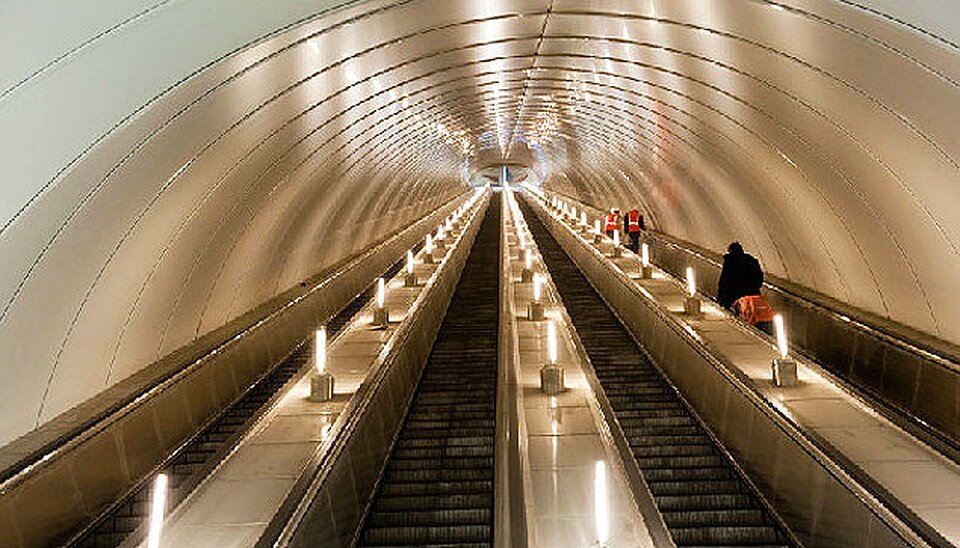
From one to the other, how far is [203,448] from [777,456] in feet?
20.8

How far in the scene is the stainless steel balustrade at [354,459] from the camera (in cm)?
581

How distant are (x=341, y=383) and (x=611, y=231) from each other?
58.5 feet

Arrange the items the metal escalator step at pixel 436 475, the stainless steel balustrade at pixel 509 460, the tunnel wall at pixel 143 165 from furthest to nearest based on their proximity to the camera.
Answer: the metal escalator step at pixel 436 475 < the tunnel wall at pixel 143 165 < the stainless steel balustrade at pixel 509 460

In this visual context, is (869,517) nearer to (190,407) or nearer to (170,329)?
(190,407)

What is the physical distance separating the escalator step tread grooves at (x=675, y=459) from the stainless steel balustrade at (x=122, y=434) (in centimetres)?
461

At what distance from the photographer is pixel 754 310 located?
41.7 feet

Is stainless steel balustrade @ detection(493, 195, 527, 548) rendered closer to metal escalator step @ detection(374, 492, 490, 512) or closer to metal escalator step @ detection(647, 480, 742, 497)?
metal escalator step @ detection(374, 492, 490, 512)

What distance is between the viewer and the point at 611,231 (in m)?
26.8

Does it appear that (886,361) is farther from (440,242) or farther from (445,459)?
(440,242)

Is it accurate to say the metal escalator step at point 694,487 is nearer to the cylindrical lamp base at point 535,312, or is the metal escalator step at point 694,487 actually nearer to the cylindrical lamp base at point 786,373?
the cylindrical lamp base at point 786,373

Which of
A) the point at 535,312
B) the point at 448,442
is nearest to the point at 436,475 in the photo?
the point at 448,442

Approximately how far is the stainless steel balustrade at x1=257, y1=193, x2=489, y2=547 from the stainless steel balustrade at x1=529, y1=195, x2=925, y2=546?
3.26 meters

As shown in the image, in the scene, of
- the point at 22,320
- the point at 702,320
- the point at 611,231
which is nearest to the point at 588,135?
the point at 611,231

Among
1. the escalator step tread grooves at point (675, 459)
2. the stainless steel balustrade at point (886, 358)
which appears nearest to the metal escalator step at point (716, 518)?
the escalator step tread grooves at point (675, 459)
